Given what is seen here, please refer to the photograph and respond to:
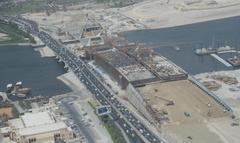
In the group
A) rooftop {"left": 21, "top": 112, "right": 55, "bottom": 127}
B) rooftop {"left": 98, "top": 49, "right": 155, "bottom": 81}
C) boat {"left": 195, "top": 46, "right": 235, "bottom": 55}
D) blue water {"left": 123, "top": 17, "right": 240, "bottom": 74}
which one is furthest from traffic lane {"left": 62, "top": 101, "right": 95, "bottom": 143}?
boat {"left": 195, "top": 46, "right": 235, "bottom": 55}

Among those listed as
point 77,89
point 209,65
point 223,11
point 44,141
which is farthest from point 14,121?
point 223,11

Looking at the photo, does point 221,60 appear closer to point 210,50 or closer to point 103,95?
point 210,50

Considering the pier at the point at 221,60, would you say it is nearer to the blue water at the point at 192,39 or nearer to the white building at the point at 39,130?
the blue water at the point at 192,39

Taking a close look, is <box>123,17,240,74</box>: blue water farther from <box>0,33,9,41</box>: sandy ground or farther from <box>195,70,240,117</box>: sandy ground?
<box>0,33,9,41</box>: sandy ground

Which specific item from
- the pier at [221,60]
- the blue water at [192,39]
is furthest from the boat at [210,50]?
the pier at [221,60]

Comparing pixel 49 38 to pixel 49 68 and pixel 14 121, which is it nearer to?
pixel 49 68

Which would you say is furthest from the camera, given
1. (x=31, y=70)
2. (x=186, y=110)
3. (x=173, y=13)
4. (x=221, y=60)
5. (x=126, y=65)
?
(x=173, y=13)

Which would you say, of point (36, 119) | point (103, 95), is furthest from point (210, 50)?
point (36, 119)
